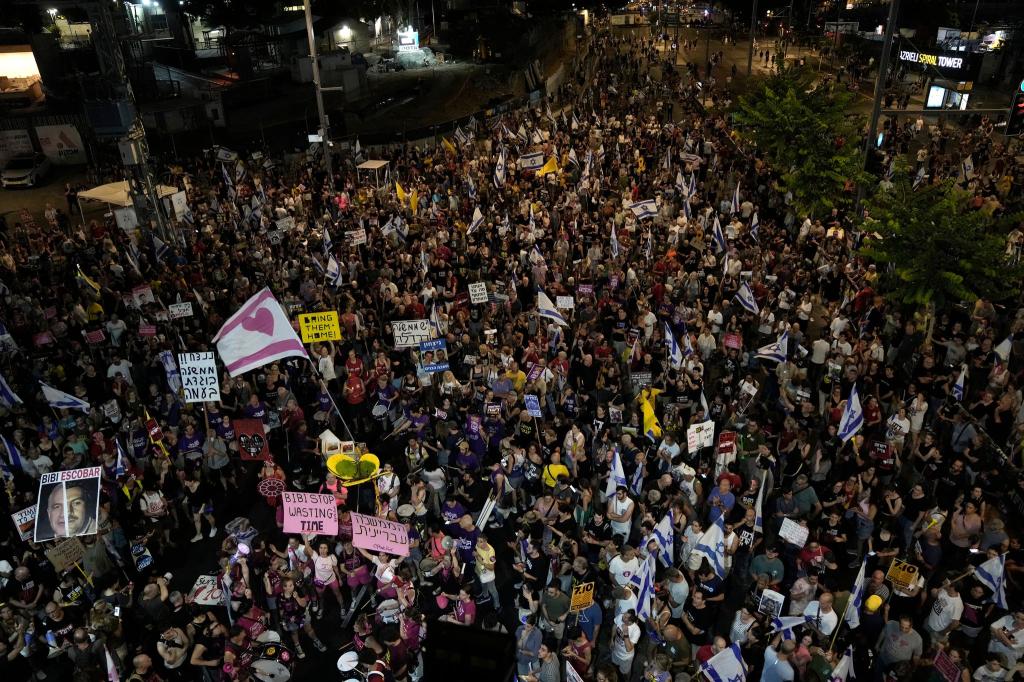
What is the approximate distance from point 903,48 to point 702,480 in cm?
4348

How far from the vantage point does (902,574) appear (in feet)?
28.3

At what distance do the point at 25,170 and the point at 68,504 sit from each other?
32.5m

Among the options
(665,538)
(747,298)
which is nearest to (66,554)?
(665,538)

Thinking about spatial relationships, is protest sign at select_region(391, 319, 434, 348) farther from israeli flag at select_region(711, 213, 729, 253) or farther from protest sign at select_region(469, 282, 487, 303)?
israeli flag at select_region(711, 213, 729, 253)

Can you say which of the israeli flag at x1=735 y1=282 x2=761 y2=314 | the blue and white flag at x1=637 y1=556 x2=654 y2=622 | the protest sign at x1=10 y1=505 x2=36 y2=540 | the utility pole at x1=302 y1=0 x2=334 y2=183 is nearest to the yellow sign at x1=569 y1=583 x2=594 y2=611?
the blue and white flag at x1=637 y1=556 x2=654 y2=622

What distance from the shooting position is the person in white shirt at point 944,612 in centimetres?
840

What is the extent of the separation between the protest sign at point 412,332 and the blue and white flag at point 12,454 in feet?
21.3

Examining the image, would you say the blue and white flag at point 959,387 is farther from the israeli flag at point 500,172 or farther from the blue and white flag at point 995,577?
the israeli flag at point 500,172

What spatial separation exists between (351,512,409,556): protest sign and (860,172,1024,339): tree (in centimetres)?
1094

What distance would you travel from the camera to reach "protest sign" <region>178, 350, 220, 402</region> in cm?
1174

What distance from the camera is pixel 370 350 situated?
641 inches

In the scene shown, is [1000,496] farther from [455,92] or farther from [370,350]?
[455,92]

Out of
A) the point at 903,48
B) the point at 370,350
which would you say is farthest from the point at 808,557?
the point at 903,48

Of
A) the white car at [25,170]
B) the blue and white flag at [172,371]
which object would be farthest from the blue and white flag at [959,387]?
the white car at [25,170]
